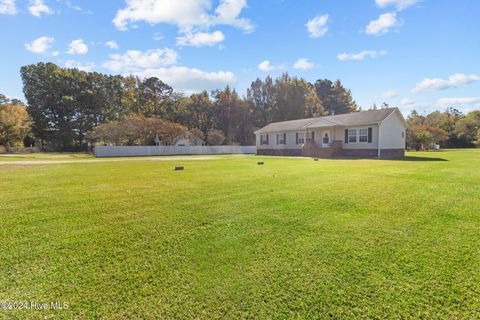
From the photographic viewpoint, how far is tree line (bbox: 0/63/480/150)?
125 feet

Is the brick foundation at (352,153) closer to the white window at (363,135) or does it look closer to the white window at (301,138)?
the white window at (363,135)

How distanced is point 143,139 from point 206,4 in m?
28.1

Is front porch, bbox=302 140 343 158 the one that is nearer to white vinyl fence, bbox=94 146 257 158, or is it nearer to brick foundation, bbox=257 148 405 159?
brick foundation, bbox=257 148 405 159

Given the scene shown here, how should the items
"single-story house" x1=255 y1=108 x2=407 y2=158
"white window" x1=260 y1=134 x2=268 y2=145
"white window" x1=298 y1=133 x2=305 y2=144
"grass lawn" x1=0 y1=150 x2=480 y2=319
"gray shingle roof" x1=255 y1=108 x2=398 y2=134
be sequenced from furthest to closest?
"white window" x1=260 y1=134 x2=268 y2=145 → "white window" x1=298 y1=133 x2=305 y2=144 → "gray shingle roof" x1=255 y1=108 x2=398 y2=134 → "single-story house" x1=255 y1=108 x2=407 y2=158 → "grass lawn" x1=0 y1=150 x2=480 y2=319

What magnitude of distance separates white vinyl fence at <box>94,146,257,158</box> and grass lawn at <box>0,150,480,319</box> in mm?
25977

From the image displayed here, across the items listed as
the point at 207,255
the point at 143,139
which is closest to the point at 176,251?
the point at 207,255

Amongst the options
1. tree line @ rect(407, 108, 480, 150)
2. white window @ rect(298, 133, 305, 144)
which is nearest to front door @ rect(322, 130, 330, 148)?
white window @ rect(298, 133, 305, 144)

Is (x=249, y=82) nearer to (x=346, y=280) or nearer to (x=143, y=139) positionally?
(x=143, y=139)

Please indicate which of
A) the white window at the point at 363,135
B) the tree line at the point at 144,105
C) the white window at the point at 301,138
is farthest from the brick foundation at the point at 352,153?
the tree line at the point at 144,105

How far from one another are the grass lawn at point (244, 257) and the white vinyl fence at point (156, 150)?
85.2 ft

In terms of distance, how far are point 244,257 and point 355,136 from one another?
21.1 metres

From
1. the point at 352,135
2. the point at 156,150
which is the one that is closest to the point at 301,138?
the point at 352,135

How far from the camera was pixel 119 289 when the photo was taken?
2238 millimetres

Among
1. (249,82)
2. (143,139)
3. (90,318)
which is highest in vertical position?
(249,82)
